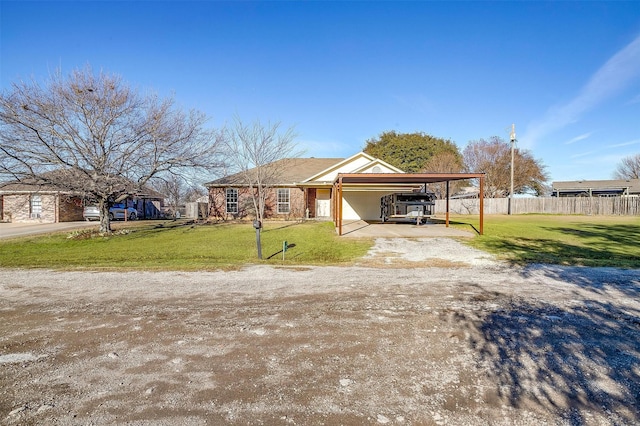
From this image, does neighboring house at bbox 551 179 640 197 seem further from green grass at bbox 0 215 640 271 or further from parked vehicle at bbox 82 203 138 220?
parked vehicle at bbox 82 203 138 220

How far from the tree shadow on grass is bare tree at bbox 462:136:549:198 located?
123ft

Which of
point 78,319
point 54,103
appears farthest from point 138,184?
point 78,319

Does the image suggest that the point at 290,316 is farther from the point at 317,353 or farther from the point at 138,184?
the point at 138,184

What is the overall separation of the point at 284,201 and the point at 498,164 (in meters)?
27.3

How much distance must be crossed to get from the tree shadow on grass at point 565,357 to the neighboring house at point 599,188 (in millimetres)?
43419

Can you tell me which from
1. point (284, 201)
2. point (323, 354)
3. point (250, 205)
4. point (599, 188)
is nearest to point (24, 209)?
point (250, 205)

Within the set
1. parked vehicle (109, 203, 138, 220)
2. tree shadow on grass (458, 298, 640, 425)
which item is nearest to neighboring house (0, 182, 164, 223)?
parked vehicle (109, 203, 138, 220)

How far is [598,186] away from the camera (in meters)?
39.2

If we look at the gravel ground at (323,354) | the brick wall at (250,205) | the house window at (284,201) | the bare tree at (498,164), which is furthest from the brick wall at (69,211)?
the bare tree at (498,164)

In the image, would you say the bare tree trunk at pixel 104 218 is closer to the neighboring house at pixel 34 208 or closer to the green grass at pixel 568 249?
the neighboring house at pixel 34 208

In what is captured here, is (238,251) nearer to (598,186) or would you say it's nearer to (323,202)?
(323,202)

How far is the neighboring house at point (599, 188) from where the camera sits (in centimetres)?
3853

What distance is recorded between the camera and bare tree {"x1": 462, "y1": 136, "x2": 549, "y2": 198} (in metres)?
38.0

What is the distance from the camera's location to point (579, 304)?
4.74 metres
